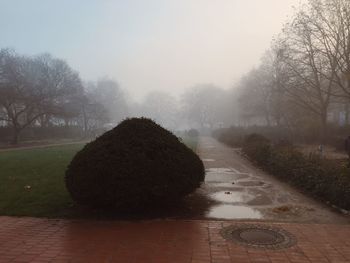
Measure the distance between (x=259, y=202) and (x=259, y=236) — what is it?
2.93 m

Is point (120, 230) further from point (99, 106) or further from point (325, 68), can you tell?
point (99, 106)

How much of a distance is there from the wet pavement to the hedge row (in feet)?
0.89

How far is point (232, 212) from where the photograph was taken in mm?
8188

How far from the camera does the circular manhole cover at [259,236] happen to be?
5941mm

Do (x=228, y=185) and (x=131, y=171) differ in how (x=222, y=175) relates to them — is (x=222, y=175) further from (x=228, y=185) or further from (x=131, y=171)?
(x=131, y=171)

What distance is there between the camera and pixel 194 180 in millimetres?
8188

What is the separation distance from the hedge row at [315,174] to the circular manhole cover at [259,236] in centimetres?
237

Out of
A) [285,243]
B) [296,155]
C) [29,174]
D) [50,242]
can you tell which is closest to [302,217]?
[285,243]

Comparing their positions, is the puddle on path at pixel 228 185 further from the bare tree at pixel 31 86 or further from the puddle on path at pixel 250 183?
the bare tree at pixel 31 86

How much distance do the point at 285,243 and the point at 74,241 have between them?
2.94 m

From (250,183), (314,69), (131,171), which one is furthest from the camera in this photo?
(314,69)

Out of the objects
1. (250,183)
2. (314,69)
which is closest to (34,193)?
(250,183)

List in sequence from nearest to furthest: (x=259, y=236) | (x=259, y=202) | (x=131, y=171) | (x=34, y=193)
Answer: (x=259, y=236)
(x=131, y=171)
(x=259, y=202)
(x=34, y=193)

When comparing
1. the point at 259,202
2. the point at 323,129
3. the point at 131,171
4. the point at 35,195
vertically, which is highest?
the point at 323,129
